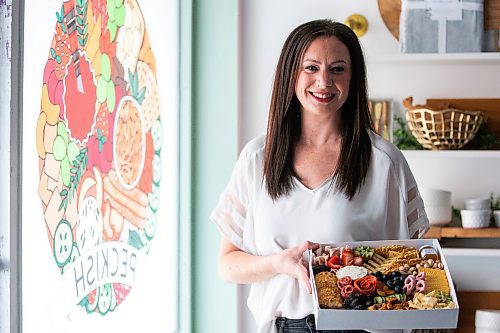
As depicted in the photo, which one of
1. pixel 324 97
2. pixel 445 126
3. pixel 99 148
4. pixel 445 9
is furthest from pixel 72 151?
pixel 445 9

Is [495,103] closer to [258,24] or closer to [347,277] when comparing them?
[258,24]

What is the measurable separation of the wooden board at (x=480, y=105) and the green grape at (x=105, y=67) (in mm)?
1277

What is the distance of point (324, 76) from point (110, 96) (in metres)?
0.87

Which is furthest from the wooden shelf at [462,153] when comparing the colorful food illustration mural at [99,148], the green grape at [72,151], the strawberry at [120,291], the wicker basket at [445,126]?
the green grape at [72,151]

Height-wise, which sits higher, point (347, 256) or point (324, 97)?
point (324, 97)

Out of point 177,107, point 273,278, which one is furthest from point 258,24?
point 273,278

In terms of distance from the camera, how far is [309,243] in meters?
1.66

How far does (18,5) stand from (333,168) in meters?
0.71

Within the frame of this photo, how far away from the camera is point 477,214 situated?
3.00m

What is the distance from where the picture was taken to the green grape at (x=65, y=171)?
2.05 m

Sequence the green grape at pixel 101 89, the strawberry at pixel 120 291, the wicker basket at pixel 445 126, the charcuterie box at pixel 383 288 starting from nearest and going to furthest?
the charcuterie box at pixel 383 288 → the green grape at pixel 101 89 → the strawberry at pixel 120 291 → the wicker basket at pixel 445 126

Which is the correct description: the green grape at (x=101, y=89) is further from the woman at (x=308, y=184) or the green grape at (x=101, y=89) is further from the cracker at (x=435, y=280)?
the cracker at (x=435, y=280)

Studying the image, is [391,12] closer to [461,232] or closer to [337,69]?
[461,232]

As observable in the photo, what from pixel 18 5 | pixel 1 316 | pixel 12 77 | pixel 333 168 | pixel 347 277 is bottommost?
pixel 1 316
